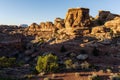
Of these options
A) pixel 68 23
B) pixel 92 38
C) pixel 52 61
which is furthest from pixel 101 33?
pixel 52 61

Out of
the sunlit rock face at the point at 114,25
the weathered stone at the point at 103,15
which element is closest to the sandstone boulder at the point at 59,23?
the weathered stone at the point at 103,15

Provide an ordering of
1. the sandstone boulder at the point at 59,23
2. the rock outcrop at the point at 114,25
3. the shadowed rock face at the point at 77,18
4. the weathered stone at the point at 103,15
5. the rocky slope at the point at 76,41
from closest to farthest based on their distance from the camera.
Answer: the rocky slope at the point at 76,41 < the rock outcrop at the point at 114,25 < the shadowed rock face at the point at 77,18 < the weathered stone at the point at 103,15 < the sandstone boulder at the point at 59,23

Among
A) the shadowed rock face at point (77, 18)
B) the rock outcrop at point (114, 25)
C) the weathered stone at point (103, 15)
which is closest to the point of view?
the rock outcrop at point (114, 25)

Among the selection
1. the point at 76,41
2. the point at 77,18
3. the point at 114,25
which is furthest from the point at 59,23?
the point at 76,41

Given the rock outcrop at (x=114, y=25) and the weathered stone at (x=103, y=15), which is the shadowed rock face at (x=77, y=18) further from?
the weathered stone at (x=103, y=15)

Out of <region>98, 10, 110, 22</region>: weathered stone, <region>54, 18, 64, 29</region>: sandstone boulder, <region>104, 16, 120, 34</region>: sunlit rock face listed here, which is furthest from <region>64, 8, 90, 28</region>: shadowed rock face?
<region>98, 10, 110, 22</region>: weathered stone

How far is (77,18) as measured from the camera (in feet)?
265

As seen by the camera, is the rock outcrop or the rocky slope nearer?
the rocky slope

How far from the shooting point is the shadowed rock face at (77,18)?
79206 mm

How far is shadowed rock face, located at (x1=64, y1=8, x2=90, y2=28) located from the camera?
7921 centimetres

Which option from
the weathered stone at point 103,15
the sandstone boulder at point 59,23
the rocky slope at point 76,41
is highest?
the weathered stone at point 103,15

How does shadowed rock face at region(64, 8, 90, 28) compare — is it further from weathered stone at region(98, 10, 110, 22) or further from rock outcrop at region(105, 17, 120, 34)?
weathered stone at region(98, 10, 110, 22)

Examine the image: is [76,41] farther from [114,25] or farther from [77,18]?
[77,18]

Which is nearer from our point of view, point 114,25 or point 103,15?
point 114,25
